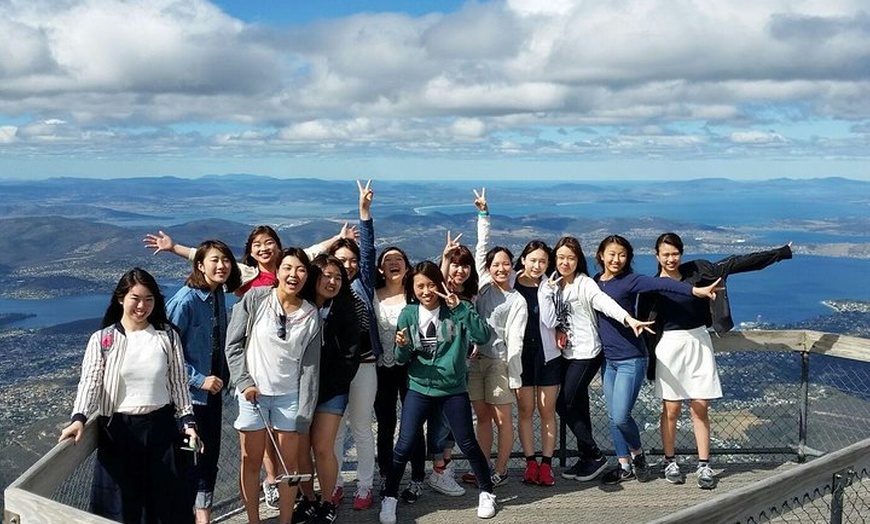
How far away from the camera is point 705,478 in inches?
194

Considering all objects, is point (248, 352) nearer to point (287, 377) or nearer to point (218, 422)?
point (287, 377)

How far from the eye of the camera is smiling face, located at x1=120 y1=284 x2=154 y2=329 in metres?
3.41

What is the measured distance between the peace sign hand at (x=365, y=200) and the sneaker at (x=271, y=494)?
6.03ft

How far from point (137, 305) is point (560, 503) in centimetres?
295

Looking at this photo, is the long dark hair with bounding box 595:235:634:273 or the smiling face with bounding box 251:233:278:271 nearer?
the smiling face with bounding box 251:233:278:271

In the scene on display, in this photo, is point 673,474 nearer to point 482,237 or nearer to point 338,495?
point 482,237

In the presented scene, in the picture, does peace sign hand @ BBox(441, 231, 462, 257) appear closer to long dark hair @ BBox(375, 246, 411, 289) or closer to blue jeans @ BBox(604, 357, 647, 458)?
long dark hair @ BBox(375, 246, 411, 289)

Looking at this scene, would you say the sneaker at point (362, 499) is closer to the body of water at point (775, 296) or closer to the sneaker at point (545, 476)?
the sneaker at point (545, 476)

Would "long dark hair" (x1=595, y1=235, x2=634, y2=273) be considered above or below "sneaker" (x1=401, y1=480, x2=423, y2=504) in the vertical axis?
above

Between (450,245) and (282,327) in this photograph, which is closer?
(282,327)

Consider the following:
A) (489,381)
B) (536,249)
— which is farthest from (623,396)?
(536,249)

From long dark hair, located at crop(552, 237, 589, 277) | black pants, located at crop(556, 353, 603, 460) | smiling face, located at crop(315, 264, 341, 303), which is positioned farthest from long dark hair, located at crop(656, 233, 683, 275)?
smiling face, located at crop(315, 264, 341, 303)

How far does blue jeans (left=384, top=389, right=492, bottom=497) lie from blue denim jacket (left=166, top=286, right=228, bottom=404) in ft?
3.86

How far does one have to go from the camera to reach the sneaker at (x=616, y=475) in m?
5.00
